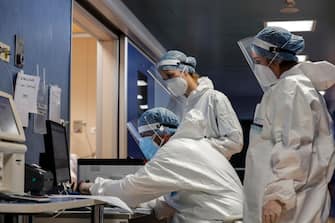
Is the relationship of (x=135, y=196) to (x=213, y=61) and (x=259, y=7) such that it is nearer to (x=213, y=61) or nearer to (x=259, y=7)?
(x=259, y=7)

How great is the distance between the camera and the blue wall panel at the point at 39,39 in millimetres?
2506

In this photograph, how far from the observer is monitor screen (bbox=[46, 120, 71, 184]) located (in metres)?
2.37

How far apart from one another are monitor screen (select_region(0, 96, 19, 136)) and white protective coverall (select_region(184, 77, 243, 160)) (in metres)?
1.63

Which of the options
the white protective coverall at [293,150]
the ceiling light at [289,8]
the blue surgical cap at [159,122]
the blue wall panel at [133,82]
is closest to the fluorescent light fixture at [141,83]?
the blue wall panel at [133,82]

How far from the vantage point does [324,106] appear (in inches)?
87.1

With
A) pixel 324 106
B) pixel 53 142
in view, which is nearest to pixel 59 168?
pixel 53 142

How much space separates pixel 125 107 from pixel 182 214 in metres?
2.18

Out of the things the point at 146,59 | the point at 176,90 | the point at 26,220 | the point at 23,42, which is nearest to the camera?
the point at 26,220

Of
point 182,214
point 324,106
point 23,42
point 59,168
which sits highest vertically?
point 23,42

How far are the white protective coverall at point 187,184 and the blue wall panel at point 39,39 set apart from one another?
57cm

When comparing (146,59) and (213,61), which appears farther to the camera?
(213,61)

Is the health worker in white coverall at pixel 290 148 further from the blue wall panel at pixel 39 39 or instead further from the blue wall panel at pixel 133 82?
the blue wall panel at pixel 133 82

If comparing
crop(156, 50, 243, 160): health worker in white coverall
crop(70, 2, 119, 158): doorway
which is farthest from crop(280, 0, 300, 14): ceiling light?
crop(70, 2, 119, 158): doorway

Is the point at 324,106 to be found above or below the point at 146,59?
below
